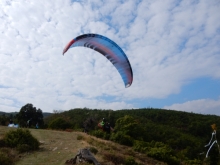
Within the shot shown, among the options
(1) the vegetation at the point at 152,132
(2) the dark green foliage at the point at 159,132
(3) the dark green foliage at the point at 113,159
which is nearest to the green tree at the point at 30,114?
(1) the vegetation at the point at 152,132

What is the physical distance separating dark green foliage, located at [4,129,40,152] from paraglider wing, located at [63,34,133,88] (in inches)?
209

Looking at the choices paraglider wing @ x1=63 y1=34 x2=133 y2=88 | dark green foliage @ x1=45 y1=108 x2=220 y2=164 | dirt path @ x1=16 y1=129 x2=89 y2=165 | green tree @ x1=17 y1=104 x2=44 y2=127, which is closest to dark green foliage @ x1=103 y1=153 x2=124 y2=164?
dirt path @ x1=16 y1=129 x2=89 y2=165

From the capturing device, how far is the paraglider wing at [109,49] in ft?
36.1

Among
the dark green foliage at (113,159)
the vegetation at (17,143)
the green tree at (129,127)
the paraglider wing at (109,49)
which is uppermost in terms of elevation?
the paraglider wing at (109,49)

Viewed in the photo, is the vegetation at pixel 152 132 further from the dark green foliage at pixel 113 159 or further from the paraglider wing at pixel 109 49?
the paraglider wing at pixel 109 49

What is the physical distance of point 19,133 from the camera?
43.6ft

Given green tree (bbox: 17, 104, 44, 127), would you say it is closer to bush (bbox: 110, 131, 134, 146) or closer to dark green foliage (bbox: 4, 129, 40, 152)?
bush (bbox: 110, 131, 134, 146)

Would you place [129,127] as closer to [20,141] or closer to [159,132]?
[20,141]

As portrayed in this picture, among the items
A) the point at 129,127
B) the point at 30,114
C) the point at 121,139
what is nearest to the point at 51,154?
the point at 121,139

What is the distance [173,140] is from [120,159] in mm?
53685

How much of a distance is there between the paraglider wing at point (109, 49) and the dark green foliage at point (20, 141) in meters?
5.31

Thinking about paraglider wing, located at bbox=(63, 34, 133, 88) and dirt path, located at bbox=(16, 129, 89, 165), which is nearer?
dirt path, located at bbox=(16, 129, 89, 165)

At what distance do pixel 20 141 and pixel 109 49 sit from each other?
256 inches

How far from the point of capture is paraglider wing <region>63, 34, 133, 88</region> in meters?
11.0
